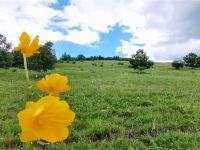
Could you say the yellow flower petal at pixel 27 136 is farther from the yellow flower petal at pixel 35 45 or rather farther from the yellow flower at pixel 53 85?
the yellow flower petal at pixel 35 45

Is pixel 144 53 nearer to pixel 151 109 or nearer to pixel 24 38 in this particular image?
pixel 151 109

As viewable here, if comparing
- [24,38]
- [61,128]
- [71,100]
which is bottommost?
[71,100]

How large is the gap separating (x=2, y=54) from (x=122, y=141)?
1312 inches

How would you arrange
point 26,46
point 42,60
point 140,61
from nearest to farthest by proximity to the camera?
1. point 26,46
2. point 42,60
3. point 140,61

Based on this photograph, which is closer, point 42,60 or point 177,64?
point 42,60

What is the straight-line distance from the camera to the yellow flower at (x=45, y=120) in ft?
3.35

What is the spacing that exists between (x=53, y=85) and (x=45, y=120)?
41 cm

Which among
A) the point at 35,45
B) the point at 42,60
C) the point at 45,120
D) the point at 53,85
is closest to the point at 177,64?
the point at 42,60

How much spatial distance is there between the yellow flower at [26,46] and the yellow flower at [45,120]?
1.74 ft

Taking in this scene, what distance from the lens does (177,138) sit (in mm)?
6211

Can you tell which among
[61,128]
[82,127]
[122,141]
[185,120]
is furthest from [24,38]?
[185,120]

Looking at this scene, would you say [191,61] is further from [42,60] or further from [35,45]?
[35,45]

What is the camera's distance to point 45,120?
3.55ft

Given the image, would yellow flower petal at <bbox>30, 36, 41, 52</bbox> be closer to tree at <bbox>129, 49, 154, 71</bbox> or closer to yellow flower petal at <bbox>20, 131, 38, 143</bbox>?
yellow flower petal at <bbox>20, 131, 38, 143</bbox>
